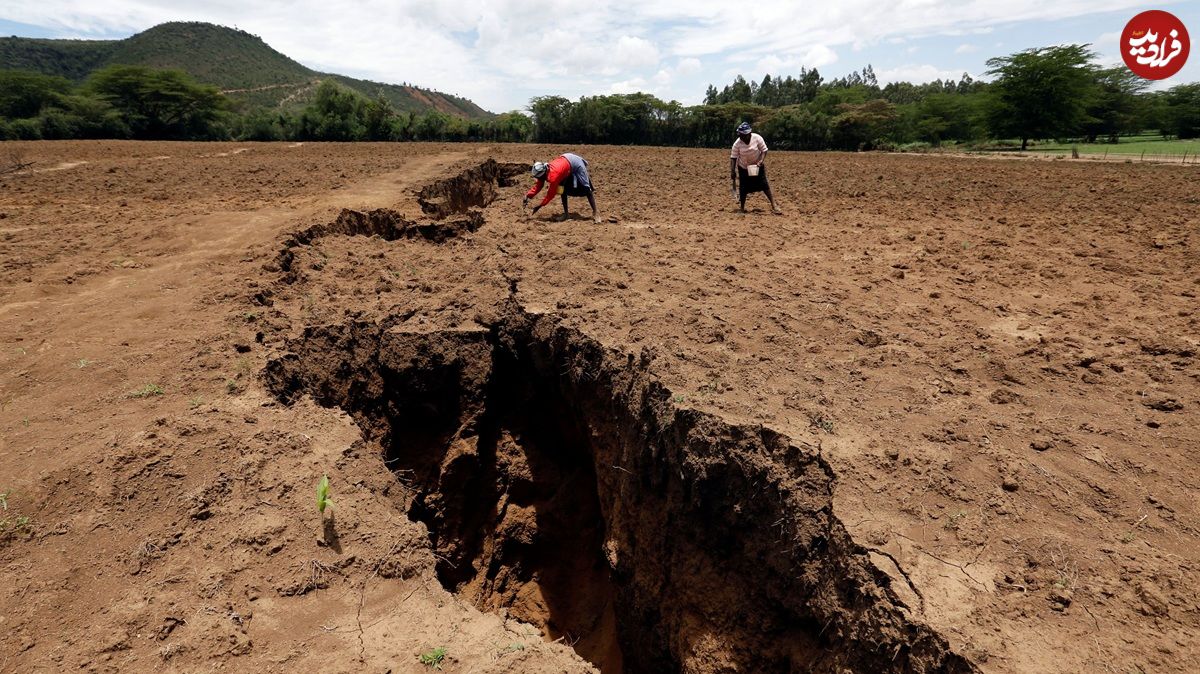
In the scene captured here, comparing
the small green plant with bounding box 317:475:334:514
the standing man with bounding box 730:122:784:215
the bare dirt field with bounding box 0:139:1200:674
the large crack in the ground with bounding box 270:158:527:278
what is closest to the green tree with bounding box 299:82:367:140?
the large crack in the ground with bounding box 270:158:527:278

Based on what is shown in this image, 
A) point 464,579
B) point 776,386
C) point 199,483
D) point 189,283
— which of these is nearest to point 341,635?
point 199,483

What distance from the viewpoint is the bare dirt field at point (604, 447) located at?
2674mm

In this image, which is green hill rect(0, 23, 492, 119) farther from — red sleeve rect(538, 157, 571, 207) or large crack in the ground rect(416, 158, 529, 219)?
red sleeve rect(538, 157, 571, 207)

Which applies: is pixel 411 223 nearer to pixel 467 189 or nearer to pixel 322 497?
pixel 467 189

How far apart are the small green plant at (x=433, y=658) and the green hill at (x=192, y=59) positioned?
2989 inches

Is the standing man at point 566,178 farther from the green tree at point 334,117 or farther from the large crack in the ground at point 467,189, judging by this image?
the green tree at point 334,117

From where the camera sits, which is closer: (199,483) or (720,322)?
(199,483)

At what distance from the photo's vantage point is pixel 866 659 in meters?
2.67

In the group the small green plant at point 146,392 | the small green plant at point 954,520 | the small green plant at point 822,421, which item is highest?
the small green plant at point 822,421

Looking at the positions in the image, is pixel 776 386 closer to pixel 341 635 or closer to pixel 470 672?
pixel 470 672

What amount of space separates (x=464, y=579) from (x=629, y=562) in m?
2.13

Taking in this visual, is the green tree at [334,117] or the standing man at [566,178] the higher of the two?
the green tree at [334,117]

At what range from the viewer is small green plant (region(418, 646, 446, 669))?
2611 mm

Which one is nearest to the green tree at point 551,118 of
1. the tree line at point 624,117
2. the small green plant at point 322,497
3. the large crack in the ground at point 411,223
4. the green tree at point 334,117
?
the tree line at point 624,117
